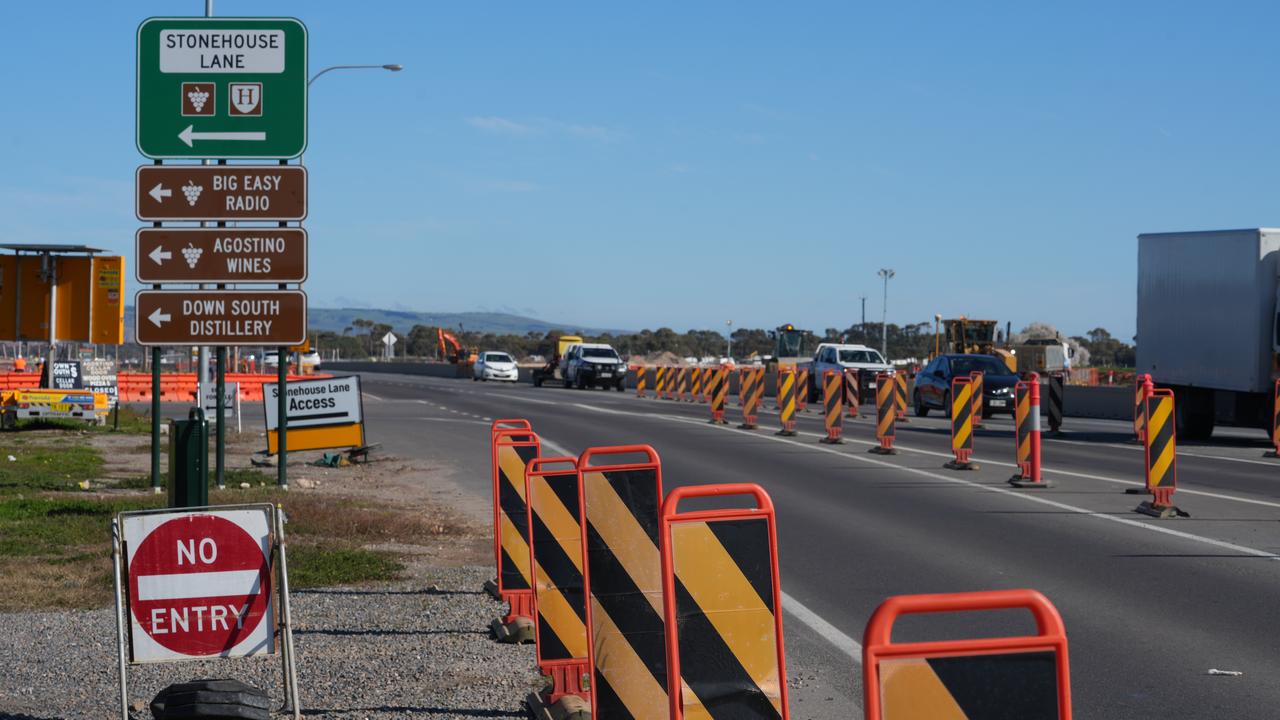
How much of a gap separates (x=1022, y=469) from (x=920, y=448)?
6423 millimetres

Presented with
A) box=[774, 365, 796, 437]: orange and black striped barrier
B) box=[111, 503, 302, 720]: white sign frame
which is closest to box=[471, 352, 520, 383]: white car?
box=[774, 365, 796, 437]: orange and black striped barrier

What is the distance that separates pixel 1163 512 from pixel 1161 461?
1.76ft

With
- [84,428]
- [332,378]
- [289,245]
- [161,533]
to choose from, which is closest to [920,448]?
[332,378]

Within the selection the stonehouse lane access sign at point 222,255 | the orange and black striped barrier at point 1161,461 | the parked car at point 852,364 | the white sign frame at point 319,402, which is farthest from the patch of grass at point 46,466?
the parked car at point 852,364

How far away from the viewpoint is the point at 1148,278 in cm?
2897

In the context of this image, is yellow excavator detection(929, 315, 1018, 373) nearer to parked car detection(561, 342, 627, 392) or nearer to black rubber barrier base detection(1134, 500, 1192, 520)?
parked car detection(561, 342, 627, 392)

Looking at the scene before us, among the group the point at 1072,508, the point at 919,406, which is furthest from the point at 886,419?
the point at 919,406

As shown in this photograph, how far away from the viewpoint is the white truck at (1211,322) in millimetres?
25422

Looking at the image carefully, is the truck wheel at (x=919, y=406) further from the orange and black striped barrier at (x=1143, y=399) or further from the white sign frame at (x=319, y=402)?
the white sign frame at (x=319, y=402)

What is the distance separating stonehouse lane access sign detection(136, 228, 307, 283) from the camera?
11.8 meters

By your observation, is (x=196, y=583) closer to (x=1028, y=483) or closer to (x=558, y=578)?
(x=558, y=578)

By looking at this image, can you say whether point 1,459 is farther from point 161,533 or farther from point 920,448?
point 161,533

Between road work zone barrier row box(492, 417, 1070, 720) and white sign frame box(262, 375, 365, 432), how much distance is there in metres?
12.8

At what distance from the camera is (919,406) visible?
37.1m
